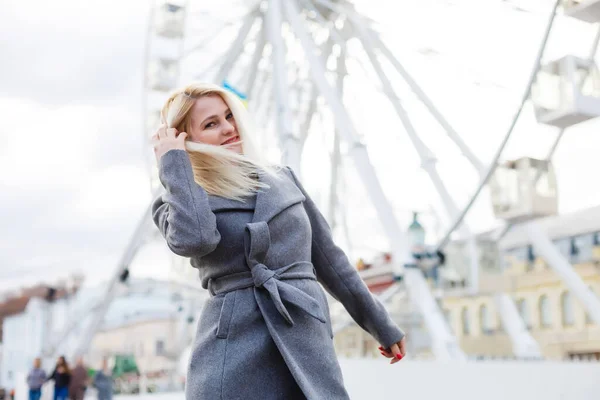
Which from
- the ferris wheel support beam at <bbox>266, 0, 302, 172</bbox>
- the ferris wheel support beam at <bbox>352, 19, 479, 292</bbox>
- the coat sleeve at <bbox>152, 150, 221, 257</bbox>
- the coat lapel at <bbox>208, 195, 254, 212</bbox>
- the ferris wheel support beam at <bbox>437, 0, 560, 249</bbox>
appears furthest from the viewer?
the ferris wheel support beam at <bbox>352, 19, 479, 292</bbox>

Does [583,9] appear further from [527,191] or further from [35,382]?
[35,382]

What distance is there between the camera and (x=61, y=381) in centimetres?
1142

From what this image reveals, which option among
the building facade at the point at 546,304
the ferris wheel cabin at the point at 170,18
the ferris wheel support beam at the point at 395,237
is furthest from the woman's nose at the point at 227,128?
the building facade at the point at 546,304

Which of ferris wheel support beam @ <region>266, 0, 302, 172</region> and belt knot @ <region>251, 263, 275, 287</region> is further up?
ferris wheel support beam @ <region>266, 0, 302, 172</region>

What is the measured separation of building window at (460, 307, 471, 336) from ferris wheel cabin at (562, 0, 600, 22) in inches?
518

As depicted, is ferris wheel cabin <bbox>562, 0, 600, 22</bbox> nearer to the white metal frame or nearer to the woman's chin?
the white metal frame

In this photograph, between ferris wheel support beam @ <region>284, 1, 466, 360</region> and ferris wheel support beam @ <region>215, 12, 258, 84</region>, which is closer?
ferris wheel support beam @ <region>284, 1, 466, 360</region>

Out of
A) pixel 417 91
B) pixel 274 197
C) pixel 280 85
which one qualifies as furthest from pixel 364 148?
pixel 274 197

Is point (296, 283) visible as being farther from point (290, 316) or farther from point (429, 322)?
point (429, 322)

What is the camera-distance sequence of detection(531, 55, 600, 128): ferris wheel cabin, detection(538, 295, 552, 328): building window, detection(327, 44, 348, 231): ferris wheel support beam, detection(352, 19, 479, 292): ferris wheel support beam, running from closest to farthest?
detection(531, 55, 600, 128): ferris wheel cabin
detection(352, 19, 479, 292): ferris wheel support beam
detection(327, 44, 348, 231): ferris wheel support beam
detection(538, 295, 552, 328): building window

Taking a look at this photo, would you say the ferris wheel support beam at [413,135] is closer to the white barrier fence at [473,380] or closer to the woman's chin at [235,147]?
the white barrier fence at [473,380]

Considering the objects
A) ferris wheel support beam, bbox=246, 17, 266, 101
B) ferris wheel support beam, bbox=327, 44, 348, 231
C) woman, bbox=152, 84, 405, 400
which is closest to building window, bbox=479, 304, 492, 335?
ferris wheel support beam, bbox=327, 44, 348, 231

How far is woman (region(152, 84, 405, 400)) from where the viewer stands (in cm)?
179

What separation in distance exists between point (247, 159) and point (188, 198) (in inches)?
7.4
